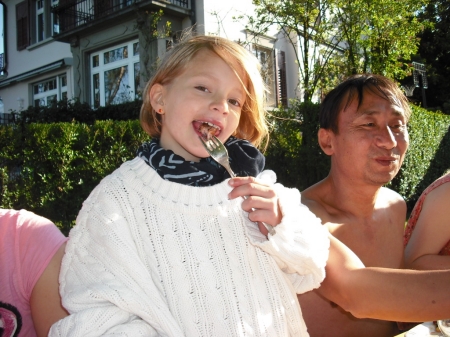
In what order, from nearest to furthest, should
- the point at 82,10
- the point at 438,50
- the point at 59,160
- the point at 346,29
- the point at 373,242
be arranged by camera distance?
the point at 373,242 < the point at 59,160 < the point at 346,29 < the point at 82,10 < the point at 438,50

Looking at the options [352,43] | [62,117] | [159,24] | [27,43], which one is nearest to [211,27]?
[159,24]

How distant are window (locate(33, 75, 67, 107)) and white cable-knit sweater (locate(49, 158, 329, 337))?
15032 millimetres

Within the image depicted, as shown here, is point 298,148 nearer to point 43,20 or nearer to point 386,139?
point 386,139

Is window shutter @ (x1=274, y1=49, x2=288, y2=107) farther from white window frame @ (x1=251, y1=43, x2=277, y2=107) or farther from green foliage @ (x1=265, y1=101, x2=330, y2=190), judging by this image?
green foliage @ (x1=265, y1=101, x2=330, y2=190)

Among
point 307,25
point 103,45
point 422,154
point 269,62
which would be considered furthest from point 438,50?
point 103,45

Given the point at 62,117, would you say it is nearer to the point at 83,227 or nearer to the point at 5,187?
the point at 5,187

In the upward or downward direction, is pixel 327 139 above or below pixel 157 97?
below

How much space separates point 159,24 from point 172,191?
36.9 ft

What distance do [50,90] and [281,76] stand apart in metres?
8.65

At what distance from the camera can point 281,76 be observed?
1362 cm

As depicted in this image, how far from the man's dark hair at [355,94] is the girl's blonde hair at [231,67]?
421mm

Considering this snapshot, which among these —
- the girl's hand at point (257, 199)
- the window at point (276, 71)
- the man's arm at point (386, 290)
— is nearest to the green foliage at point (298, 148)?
the window at point (276, 71)

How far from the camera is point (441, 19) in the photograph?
23.3 meters

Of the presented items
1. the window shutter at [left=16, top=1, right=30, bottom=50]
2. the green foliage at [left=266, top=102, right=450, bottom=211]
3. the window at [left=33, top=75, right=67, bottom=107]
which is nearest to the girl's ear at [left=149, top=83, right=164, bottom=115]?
the green foliage at [left=266, top=102, right=450, bottom=211]
